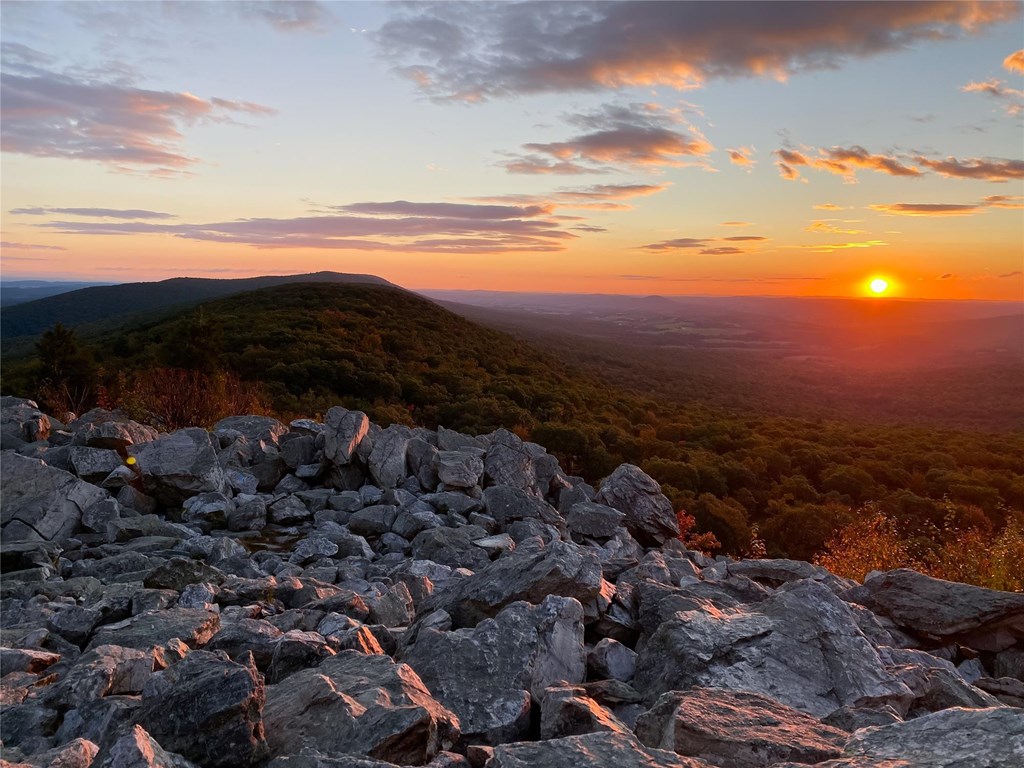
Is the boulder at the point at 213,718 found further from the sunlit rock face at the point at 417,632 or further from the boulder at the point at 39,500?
the boulder at the point at 39,500

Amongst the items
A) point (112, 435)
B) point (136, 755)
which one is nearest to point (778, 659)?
point (136, 755)

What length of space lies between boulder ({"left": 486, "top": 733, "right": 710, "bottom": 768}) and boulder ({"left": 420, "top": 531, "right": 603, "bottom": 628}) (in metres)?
3.09

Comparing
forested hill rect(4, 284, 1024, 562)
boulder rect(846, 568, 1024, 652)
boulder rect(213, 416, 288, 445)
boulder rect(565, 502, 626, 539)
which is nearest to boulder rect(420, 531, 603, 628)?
boulder rect(846, 568, 1024, 652)

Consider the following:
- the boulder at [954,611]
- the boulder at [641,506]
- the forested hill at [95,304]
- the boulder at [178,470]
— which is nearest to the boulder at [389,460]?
the boulder at [178,470]

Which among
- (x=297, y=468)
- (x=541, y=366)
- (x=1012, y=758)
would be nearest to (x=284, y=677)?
(x=1012, y=758)

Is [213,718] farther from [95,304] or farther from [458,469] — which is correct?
[95,304]

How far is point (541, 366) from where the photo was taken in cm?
6475

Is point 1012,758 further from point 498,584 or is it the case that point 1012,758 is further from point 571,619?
point 498,584

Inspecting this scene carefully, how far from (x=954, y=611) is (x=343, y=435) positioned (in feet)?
33.0

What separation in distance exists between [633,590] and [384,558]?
14.0 feet

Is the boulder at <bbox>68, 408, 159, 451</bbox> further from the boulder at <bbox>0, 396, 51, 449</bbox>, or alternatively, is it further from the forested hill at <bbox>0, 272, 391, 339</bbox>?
the forested hill at <bbox>0, 272, 391, 339</bbox>

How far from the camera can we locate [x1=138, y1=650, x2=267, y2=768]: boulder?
404 centimetres

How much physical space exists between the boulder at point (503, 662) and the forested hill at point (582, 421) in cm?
1192

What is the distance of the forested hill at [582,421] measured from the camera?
77.7 feet
